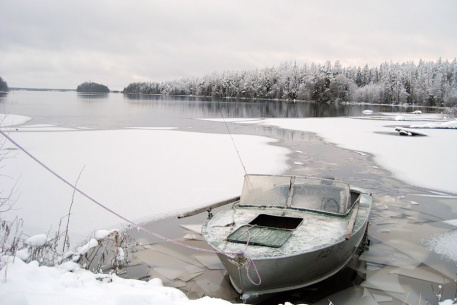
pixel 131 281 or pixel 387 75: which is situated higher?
pixel 387 75

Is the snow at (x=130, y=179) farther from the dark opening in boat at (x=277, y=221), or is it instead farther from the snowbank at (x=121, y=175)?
the dark opening in boat at (x=277, y=221)

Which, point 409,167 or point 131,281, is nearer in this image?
point 131,281

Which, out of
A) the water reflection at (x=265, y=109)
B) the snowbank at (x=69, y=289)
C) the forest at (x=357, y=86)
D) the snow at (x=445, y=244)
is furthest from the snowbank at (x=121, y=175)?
the forest at (x=357, y=86)

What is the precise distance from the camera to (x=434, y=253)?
22.8 feet

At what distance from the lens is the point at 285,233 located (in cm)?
581

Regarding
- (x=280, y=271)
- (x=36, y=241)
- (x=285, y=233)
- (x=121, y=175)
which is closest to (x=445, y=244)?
(x=285, y=233)

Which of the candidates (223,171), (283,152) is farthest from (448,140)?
(223,171)

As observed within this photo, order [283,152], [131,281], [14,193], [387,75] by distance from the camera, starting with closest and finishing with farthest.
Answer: [131,281] → [14,193] → [283,152] → [387,75]

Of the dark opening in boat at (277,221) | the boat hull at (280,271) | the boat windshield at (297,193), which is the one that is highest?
the boat windshield at (297,193)

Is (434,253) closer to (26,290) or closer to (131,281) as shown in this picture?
(131,281)

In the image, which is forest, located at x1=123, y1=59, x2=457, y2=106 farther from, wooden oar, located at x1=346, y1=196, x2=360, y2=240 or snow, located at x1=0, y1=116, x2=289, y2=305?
wooden oar, located at x1=346, y1=196, x2=360, y2=240

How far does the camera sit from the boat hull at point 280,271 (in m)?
4.96

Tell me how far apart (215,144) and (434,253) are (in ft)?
43.3

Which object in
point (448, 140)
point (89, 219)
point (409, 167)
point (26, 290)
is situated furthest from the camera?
point (448, 140)
